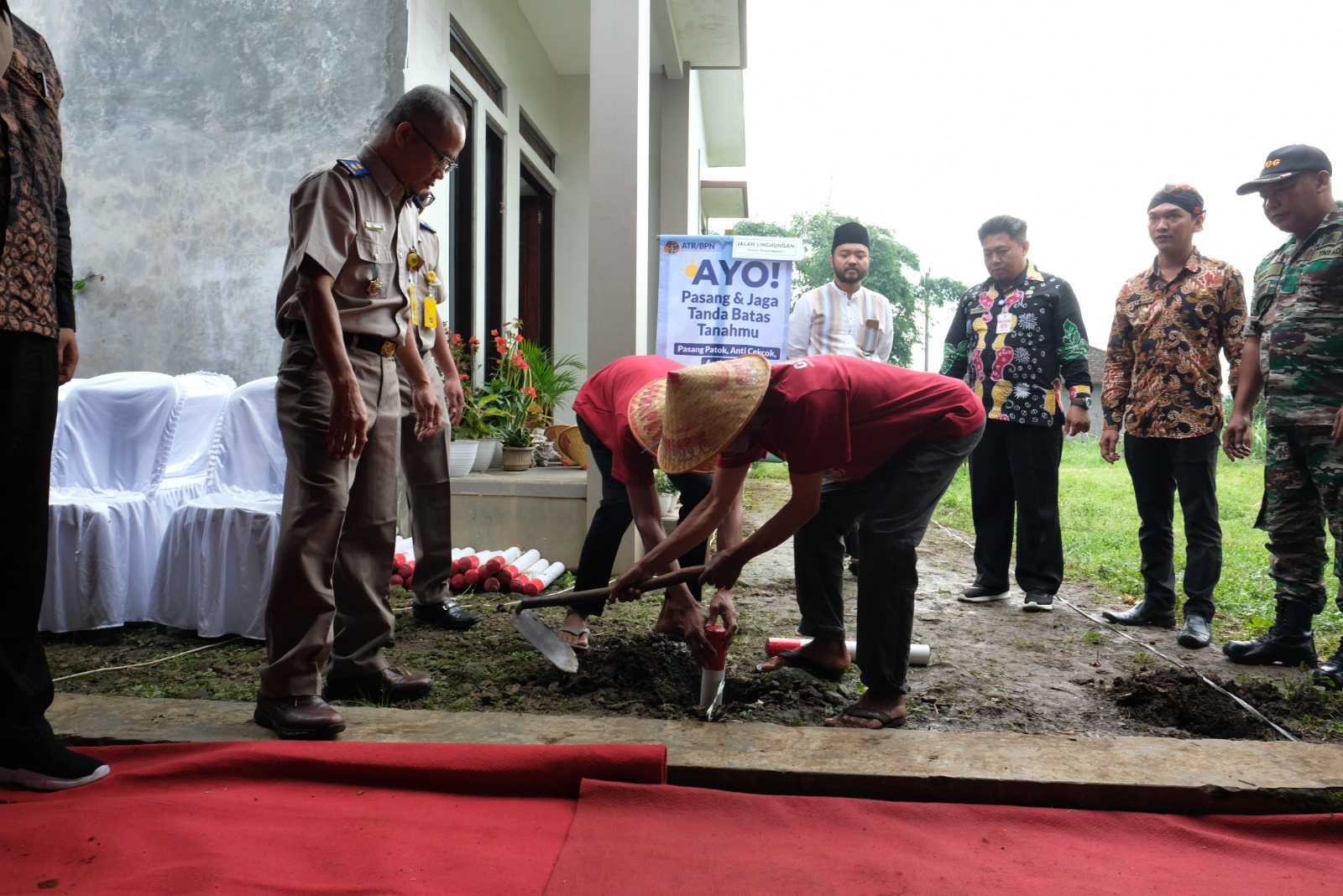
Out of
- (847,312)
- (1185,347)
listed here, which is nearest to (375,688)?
(847,312)

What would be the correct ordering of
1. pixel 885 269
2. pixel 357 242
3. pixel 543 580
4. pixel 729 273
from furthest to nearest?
1. pixel 885 269
2. pixel 729 273
3. pixel 543 580
4. pixel 357 242

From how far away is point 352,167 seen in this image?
281 centimetres

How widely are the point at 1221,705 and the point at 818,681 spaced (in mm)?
1304

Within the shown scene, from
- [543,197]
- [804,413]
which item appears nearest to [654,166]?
[543,197]

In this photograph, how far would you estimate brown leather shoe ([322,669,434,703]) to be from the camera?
3148 mm

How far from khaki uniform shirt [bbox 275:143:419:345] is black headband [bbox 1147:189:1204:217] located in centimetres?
346

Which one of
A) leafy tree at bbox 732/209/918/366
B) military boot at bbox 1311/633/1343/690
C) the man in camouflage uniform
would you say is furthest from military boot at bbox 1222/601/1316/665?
leafy tree at bbox 732/209/918/366

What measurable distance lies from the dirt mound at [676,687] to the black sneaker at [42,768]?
1.41 meters

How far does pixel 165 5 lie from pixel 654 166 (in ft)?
16.5

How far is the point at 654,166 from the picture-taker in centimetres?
998

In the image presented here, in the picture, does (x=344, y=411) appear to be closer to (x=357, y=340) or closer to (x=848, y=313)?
(x=357, y=340)

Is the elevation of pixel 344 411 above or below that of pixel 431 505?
above

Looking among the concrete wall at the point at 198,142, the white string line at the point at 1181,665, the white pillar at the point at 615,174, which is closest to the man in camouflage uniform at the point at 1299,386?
the white string line at the point at 1181,665

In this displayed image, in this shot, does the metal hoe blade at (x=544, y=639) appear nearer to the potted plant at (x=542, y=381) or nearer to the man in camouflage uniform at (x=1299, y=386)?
the man in camouflage uniform at (x=1299, y=386)
